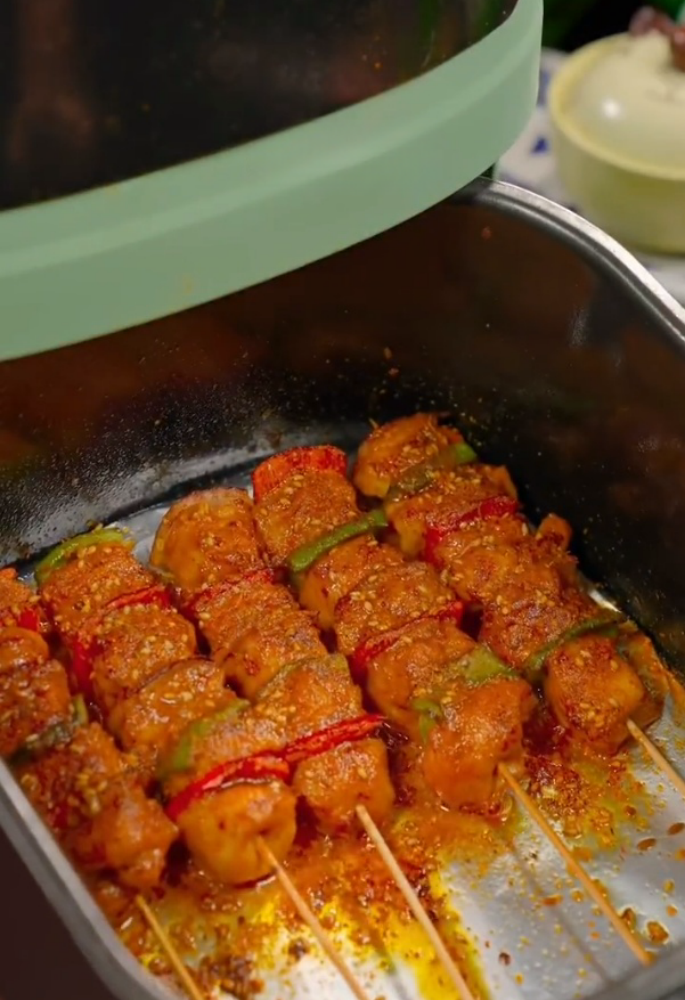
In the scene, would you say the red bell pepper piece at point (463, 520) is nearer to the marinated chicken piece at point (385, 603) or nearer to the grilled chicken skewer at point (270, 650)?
the marinated chicken piece at point (385, 603)

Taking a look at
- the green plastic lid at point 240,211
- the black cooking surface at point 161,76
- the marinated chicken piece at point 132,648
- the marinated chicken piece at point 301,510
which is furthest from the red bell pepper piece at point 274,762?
the black cooking surface at point 161,76

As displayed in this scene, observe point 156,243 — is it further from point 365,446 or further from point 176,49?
point 365,446

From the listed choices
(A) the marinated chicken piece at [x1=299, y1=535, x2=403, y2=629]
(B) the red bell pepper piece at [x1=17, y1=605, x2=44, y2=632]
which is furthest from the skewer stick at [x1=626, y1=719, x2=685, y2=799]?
(B) the red bell pepper piece at [x1=17, y1=605, x2=44, y2=632]

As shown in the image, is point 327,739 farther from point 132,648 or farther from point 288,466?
point 288,466

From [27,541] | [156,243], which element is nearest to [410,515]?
[27,541]

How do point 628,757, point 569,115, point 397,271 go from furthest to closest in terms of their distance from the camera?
point 569,115 → point 397,271 → point 628,757

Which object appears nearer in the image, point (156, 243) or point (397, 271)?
point (156, 243)
